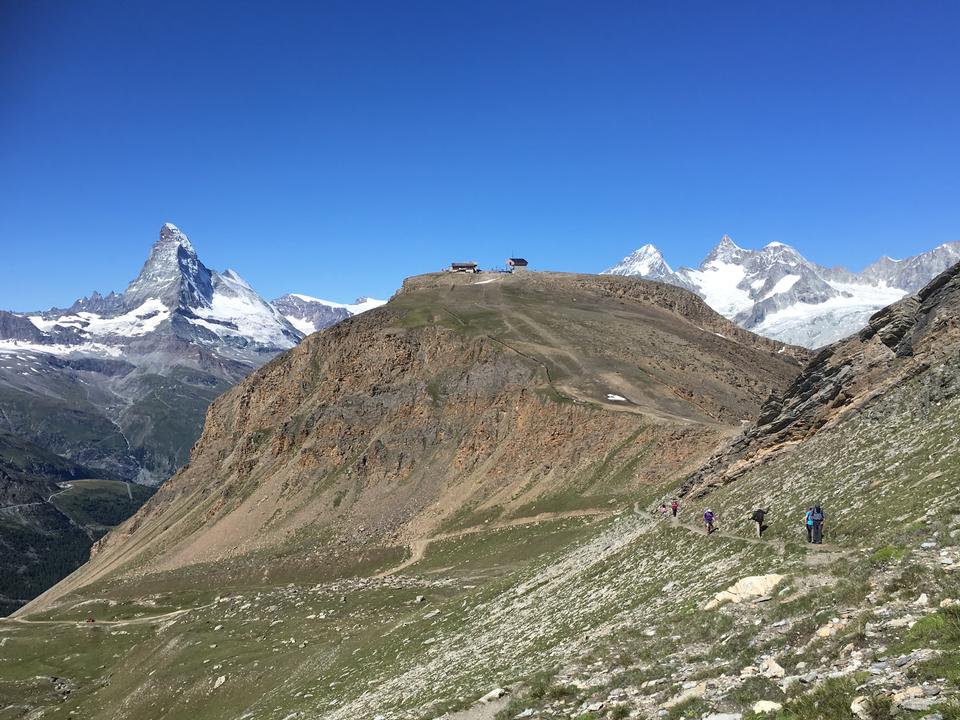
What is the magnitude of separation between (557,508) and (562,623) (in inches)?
2384

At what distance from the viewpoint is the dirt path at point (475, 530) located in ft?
296

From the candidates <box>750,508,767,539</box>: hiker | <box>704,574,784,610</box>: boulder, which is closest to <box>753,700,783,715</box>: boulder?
<box>704,574,784,610</box>: boulder

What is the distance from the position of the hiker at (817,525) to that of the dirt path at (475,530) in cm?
5775

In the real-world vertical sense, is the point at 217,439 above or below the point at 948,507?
above

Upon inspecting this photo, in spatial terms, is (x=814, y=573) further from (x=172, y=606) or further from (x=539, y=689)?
(x=172, y=606)

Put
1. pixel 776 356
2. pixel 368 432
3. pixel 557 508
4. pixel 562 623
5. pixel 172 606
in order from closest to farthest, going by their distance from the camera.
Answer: pixel 562 623
pixel 557 508
pixel 172 606
pixel 368 432
pixel 776 356

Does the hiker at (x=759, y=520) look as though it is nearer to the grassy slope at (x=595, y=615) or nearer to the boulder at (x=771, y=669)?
the grassy slope at (x=595, y=615)

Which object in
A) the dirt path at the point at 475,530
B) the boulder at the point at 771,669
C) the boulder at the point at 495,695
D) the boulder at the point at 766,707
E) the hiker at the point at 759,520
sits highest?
the hiker at the point at 759,520

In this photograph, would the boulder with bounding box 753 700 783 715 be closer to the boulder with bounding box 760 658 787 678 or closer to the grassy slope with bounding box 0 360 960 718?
the grassy slope with bounding box 0 360 960 718

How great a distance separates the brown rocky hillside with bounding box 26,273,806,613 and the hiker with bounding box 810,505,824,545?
60.6m

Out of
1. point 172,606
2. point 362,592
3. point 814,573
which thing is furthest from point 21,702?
point 814,573


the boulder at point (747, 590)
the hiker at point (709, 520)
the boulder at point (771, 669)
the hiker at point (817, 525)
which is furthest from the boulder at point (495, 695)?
the hiker at point (709, 520)

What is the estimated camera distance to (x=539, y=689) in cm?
2323

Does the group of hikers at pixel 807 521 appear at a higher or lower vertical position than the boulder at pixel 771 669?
higher
